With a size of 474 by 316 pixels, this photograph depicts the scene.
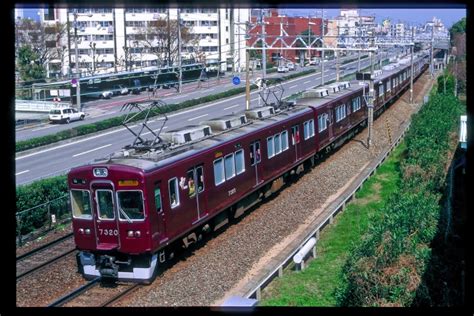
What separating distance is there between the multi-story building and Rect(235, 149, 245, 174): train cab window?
17012 mm

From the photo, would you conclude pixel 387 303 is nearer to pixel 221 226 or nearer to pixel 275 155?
pixel 221 226

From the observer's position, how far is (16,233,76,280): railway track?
7318mm

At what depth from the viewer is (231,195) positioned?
8430mm

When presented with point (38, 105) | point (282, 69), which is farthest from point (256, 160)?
point (282, 69)

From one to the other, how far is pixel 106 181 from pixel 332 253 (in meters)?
3.05

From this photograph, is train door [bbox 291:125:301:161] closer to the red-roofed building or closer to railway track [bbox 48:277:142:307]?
railway track [bbox 48:277:142:307]

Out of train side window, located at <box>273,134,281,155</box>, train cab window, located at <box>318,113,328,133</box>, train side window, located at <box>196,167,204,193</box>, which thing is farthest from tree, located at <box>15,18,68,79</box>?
train side window, located at <box>196,167,204,193</box>

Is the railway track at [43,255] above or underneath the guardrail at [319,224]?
underneath

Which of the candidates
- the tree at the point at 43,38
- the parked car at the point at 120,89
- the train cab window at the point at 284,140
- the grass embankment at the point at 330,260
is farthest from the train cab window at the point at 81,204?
the tree at the point at 43,38

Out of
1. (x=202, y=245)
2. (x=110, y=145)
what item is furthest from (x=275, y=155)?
(x=110, y=145)

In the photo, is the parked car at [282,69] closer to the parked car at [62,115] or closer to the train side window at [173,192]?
the parked car at [62,115]

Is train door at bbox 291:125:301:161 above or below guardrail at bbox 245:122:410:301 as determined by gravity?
above

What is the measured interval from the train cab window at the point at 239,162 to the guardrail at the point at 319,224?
1.32m

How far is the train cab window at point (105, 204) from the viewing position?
21.2ft
